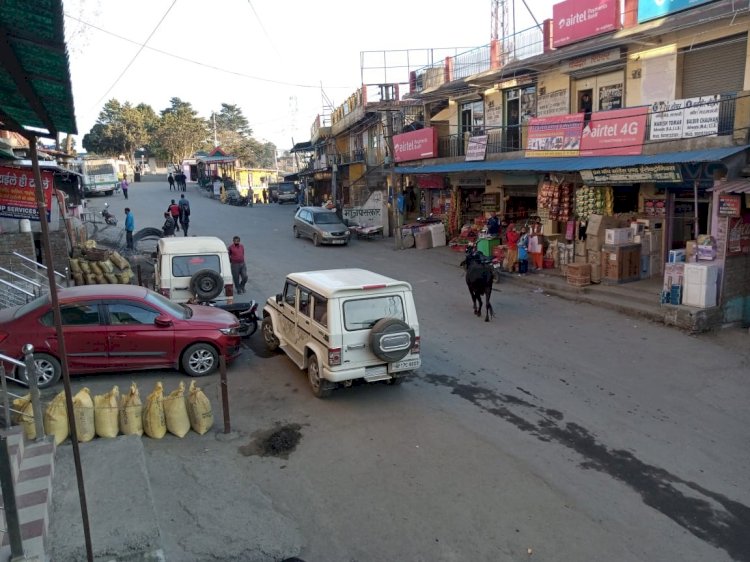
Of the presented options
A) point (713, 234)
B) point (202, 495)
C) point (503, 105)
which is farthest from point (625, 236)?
point (202, 495)

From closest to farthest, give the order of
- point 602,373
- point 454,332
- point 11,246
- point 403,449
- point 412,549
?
point 412,549, point 403,449, point 602,373, point 454,332, point 11,246

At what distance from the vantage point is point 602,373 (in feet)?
32.3

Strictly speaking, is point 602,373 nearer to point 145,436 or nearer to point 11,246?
point 145,436

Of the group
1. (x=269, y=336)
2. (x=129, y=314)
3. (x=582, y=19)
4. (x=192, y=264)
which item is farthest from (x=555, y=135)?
(x=129, y=314)

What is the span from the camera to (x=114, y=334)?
9.04 metres

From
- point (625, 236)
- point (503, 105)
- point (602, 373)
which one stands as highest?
point (503, 105)

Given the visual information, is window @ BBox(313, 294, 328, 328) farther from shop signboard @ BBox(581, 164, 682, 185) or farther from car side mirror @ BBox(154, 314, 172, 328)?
shop signboard @ BBox(581, 164, 682, 185)

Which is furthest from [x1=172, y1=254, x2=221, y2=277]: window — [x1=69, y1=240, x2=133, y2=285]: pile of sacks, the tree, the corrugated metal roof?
the tree

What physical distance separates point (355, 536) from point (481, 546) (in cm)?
116

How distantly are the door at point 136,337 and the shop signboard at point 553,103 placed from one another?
14.3 meters

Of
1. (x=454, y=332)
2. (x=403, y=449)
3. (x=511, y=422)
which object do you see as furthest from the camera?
(x=454, y=332)

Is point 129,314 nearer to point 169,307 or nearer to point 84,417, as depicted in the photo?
point 169,307

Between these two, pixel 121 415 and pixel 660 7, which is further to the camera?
pixel 660 7

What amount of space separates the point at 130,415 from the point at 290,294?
357cm
